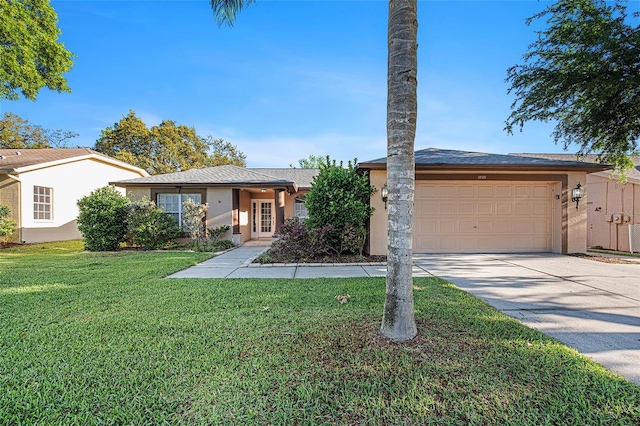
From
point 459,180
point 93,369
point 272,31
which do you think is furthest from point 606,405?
point 272,31

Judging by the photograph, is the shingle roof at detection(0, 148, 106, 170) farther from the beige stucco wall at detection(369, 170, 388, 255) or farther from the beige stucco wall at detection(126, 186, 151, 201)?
the beige stucco wall at detection(369, 170, 388, 255)

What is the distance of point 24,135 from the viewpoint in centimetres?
2503

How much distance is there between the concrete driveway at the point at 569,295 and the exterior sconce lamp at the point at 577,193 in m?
1.97

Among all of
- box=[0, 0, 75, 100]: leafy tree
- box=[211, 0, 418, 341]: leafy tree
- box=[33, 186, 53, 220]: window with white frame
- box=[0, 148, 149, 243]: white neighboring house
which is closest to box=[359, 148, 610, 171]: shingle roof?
box=[211, 0, 418, 341]: leafy tree

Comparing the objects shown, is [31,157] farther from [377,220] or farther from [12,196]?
[377,220]

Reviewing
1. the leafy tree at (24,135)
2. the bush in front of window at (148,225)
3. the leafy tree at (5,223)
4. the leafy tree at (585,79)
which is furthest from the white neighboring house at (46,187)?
the leafy tree at (585,79)

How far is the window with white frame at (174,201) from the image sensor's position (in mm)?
12070

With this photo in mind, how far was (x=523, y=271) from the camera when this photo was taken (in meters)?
6.58

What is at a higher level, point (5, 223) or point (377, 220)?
point (377, 220)

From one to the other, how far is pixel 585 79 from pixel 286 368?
939 centimetres

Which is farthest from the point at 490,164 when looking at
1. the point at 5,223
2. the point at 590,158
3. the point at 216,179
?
the point at 5,223

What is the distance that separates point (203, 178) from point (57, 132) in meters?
27.9

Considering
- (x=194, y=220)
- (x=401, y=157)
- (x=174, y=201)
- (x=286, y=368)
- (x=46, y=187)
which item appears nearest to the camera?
(x=286, y=368)

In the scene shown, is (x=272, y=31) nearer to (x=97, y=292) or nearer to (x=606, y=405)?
(x=97, y=292)
